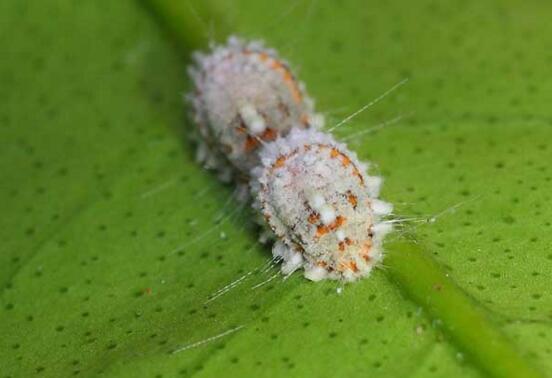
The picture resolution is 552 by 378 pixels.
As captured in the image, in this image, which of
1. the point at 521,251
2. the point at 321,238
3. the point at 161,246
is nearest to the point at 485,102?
the point at 521,251

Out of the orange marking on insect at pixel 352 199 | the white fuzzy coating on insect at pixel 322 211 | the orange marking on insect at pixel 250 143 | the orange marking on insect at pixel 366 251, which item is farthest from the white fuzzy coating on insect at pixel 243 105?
Result: the orange marking on insect at pixel 366 251

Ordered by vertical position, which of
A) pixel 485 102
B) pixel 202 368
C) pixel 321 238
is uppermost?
pixel 485 102

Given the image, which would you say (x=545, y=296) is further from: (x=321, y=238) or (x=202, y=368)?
(x=202, y=368)

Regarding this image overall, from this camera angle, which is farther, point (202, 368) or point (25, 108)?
point (25, 108)

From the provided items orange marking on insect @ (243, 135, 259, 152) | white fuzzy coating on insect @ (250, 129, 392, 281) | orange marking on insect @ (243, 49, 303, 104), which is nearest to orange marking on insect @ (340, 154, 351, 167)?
white fuzzy coating on insect @ (250, 129, 392, 281)

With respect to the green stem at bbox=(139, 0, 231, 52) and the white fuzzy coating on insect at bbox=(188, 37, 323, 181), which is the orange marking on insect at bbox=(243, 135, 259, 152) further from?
the green stem at bbox=(139, 0, 231, 52)

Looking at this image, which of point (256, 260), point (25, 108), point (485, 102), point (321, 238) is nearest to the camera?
point (321, 238)

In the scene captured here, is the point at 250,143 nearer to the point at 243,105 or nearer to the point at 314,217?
the point at 243,105

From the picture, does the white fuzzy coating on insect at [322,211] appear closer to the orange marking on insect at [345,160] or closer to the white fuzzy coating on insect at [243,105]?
the orange marking on insect at [345,160]
